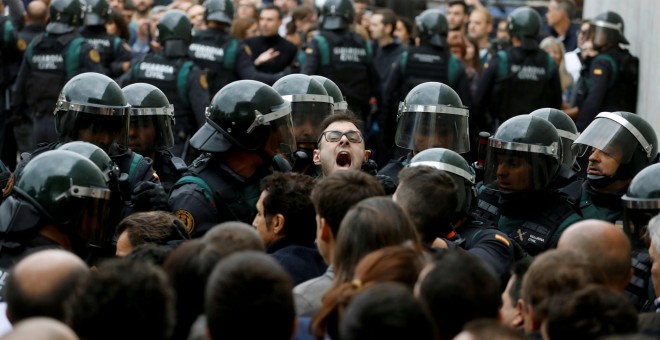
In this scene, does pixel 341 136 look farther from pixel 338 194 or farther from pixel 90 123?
pixel 338 194

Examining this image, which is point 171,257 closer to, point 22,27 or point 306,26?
point 22,27

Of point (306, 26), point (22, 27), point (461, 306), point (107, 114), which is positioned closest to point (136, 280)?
point (461, 306)

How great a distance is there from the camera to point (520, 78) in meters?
13.3

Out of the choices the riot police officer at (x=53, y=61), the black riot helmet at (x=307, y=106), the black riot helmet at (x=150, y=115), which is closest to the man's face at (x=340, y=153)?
the black riot helmet at (x=307, y=106)

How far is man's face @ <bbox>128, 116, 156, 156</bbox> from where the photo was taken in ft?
26.8

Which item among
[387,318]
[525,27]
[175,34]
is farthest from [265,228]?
[525,27]

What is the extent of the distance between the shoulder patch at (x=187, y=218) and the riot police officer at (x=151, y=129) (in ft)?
5.66

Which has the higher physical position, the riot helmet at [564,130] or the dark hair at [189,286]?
the dark hair at [189,286]

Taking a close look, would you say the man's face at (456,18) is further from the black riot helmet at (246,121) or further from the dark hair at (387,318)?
the dark hair at (387,318)

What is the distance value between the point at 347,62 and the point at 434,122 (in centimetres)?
575

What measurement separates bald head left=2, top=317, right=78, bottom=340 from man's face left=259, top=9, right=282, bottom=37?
36.1 ft

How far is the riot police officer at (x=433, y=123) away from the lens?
8109mm

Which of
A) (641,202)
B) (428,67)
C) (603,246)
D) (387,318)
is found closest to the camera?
(387,318)

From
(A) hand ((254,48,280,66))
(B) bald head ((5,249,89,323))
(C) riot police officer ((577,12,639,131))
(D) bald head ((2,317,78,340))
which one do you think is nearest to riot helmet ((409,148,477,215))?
(B) bald head ((5,249,89,323))
